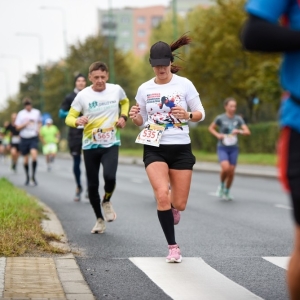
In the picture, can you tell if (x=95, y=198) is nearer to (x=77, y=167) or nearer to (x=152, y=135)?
(x=152, y=135)

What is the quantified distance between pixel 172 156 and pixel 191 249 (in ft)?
4.66

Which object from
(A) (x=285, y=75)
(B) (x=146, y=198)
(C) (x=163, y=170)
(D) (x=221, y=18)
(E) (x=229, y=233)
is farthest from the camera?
(D) (x=221, y=18)

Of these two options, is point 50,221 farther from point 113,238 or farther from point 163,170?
point 163,170

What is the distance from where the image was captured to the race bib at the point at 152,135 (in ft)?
26.2

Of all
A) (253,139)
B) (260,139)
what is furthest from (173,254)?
(253,139)

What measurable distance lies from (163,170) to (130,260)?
2.87 ft

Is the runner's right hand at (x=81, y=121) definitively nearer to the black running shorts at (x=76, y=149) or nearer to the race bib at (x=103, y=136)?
the race bib at (x=103, y=136)

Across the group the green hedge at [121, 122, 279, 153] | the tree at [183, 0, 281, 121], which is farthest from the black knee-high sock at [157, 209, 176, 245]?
the tree at [183, 0, 281, 121]

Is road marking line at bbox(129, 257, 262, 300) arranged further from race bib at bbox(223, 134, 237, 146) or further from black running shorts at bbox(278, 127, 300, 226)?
race bib at bbox(223, 134, 237, 146)

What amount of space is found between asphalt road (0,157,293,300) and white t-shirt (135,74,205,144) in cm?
110

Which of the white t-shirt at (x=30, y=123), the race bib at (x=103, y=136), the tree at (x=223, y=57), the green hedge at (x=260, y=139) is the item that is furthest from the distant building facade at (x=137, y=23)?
the race bib at (x=103, y=136)

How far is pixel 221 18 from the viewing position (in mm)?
47281

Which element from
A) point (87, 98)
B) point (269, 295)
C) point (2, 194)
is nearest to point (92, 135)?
point (87, 98)

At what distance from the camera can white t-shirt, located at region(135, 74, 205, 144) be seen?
→ 8070mm
